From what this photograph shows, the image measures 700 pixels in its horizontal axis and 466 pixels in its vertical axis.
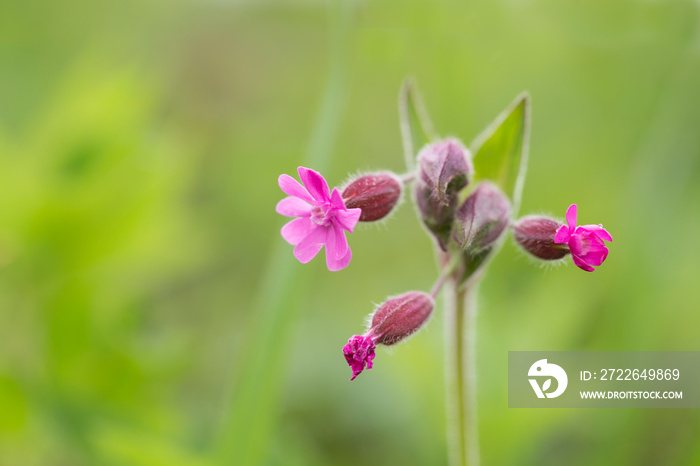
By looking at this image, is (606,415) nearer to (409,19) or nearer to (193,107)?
(409,19)

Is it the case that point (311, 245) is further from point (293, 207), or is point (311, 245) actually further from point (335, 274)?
point (335, 274)

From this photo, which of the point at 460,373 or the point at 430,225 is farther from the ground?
the point at 430,225

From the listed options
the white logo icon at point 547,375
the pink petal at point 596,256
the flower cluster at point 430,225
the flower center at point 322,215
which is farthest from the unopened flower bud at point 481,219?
the white logo icon at point 547,375

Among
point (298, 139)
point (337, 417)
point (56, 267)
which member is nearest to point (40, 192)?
point (56, 267)

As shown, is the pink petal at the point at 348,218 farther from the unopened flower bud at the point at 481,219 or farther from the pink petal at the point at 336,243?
the unopened flower bud at the point at 481,219

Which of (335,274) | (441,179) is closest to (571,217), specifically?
(441,179)
